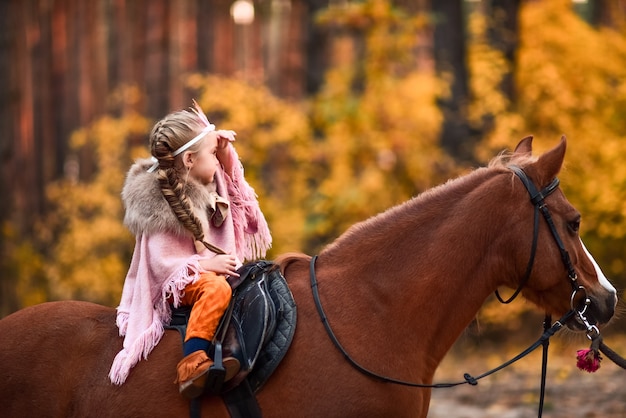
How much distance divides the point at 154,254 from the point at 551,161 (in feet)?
5.94

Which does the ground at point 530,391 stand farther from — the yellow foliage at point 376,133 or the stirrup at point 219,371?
the stirrup at point 219,371

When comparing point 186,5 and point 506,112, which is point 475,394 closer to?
point 506,112

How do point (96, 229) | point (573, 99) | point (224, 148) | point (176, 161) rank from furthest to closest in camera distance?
point (96, 229), point (573, 99), point (224, 148), point (176, 161)

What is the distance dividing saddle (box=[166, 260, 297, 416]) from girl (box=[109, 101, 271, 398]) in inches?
2.3

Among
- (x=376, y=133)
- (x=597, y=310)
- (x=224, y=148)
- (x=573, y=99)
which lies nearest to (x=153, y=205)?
(x=224, y=148)

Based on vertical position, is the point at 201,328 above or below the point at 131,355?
above

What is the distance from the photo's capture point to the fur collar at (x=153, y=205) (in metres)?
3.87

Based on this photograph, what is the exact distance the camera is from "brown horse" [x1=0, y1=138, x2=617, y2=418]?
3.70m

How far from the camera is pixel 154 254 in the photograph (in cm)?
390

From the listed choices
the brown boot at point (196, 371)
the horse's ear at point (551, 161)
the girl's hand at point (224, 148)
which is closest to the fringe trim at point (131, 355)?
the brown boot at point (196, 371)

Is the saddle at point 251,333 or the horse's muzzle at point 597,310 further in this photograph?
the horse's muzzle at point 597,310

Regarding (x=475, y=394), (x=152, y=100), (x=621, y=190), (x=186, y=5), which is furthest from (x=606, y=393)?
(x=186, y=5)

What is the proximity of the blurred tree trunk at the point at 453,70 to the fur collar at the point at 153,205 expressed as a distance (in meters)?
9.55

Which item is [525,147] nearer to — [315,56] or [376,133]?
[376,133]
